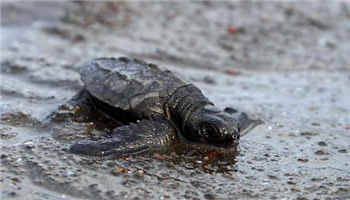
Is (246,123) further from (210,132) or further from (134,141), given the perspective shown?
(134,141)

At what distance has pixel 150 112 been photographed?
14.2ft

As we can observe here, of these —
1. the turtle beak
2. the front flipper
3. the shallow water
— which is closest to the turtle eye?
the shallow water

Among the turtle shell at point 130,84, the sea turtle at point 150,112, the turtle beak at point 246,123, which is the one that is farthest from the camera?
the turtle beak at point 246,123

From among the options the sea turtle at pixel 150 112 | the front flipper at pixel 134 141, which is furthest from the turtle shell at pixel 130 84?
the front flipper at pixel 134 141

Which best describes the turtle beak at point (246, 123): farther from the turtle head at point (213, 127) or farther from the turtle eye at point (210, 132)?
the turtle eye at point (210, 132)

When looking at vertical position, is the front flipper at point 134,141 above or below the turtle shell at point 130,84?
below

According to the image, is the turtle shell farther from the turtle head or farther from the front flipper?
the turtle head

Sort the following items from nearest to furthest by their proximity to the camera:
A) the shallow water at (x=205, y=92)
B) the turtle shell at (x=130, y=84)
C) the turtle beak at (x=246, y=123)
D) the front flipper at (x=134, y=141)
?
the shallow water at (x=205, y=92), the front flipper at (x=134, y=141), the turtle shell at (x=130, y=84), the turtle beak at (x=246, y=123)

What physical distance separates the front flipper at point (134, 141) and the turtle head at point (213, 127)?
0.67ft

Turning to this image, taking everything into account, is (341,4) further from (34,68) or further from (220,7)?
(34,68)

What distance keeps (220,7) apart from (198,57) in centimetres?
253

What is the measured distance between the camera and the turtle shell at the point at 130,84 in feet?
14.3

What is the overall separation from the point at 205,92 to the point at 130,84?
149 centimetres

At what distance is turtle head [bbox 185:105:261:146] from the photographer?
4.12 meters
